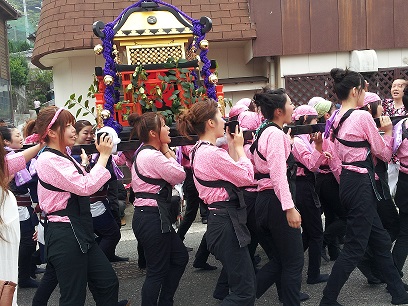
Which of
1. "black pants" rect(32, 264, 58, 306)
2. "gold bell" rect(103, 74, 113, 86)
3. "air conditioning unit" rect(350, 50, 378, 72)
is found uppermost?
"air conditioning unit" rect(350, 50, 378, 72)

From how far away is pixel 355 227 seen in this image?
3.65 m

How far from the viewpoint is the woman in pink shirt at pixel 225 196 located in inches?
123

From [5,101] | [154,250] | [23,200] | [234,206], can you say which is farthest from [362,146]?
[5,101]

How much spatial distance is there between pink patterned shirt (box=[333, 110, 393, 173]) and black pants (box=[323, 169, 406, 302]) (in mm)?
114

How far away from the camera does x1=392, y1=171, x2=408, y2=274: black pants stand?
405 centimetres

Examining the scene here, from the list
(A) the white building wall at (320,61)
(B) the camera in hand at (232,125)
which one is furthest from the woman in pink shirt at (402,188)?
(A) the white building wall at (320,61)

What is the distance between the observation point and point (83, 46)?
8.68 m

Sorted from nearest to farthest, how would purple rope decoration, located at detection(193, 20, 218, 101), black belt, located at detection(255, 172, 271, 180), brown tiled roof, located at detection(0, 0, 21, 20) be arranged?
black belt, located at detection(255, 172, 271, 180)
purple rope decoration, located at detection(193, 20, 218, 101)
brown tiled roof, located at detection(0, 0, 21, 20)

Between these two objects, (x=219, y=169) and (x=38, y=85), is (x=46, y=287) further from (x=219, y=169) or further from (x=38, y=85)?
(x=38, y=85)

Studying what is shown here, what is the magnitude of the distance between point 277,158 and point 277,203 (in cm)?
39

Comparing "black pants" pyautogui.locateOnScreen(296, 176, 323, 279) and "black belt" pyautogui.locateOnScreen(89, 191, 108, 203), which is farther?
"black belt" pyautogui.locateOnScreen(89, 191, 108, 203)

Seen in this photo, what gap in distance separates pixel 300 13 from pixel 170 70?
203 inches

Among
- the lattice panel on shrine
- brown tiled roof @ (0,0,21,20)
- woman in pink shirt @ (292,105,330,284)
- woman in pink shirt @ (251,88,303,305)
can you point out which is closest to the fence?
woman in pink shirt @ (292,105,330,284)

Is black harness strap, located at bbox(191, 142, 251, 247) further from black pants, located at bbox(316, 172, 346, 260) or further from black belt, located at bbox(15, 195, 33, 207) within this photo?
black belt, located at bbox(15, 195, 33, 207)
